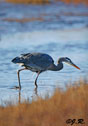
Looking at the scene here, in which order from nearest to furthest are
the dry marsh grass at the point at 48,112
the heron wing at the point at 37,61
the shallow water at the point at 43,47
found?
the dry marsh grass at the point at 48,112 → the shallow water at the point at 43,47 → the heron wing at the point at 37,61

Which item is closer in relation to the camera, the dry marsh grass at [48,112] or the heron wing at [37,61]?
the dry marsh grass at [48,112]

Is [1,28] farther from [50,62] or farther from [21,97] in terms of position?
[21,97]

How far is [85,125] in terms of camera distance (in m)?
5.36

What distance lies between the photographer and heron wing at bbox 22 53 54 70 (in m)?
8.45

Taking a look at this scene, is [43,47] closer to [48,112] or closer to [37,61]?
[37,61]

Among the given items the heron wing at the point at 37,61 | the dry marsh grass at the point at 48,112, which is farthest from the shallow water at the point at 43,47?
the dry marsh grass at the point at 48,112

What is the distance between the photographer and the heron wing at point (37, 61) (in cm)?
845

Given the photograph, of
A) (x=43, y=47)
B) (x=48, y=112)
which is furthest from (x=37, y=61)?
(x=43, y=47)

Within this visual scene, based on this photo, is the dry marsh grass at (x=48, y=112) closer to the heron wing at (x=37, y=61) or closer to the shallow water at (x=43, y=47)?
the shallow water at (x=43, y=47)

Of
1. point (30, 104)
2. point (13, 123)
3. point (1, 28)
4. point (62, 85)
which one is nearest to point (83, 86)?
point (62, 85)

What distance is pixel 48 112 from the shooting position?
564 centimetres

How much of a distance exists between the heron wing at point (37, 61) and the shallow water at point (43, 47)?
12.9 inches

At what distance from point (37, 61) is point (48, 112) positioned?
3.00m

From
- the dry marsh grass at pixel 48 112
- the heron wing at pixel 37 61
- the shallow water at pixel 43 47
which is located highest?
the dry marsh grass at pixel 48 112
